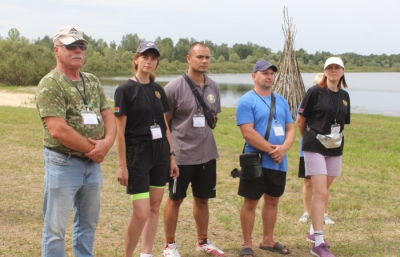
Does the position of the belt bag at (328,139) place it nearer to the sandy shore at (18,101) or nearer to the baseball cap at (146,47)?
the baseball cap at (146,47)

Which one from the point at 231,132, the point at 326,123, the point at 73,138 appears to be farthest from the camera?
the point at 231,132

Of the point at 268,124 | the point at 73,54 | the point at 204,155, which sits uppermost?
the point at 73,54

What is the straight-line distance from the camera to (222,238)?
4727 mm

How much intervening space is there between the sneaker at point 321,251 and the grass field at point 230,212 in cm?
15

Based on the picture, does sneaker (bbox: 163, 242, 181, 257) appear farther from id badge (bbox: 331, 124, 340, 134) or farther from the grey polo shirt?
id badge (bbox: 331, 124, 340, 134)

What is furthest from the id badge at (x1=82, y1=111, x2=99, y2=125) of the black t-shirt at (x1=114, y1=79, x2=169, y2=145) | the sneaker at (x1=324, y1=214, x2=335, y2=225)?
the sneaker at (x1=324, y1=214, x2=335, y2=225)

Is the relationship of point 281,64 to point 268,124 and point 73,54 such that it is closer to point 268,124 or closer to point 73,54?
point 268,124

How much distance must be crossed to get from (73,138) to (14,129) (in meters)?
9.04

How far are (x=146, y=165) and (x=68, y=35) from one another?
1.17 m

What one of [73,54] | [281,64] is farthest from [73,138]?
[281,64]

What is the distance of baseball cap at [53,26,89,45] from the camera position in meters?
→ 3.15

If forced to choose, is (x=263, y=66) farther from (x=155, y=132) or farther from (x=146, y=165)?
(x=146, y=165)

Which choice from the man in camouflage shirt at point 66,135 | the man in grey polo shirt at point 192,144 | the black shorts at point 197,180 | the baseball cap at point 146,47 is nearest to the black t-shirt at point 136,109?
the baseball cap at point 146,47

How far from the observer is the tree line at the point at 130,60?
47.8 meters
